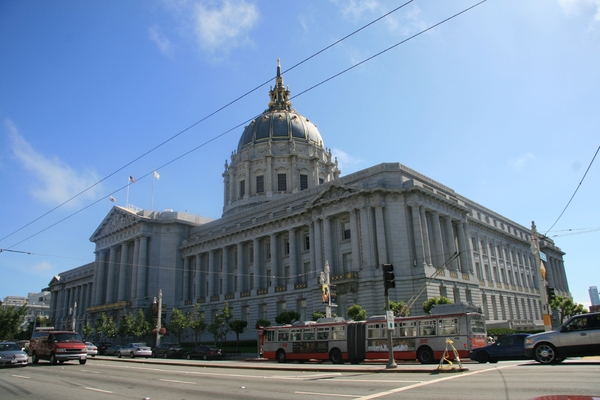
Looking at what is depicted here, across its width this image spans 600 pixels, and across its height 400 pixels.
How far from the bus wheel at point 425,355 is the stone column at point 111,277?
64.9 meters

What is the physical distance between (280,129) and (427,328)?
67.3 m

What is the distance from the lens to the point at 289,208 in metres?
61.2

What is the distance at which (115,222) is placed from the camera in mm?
82562

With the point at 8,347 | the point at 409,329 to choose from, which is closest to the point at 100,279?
the point at 8,347

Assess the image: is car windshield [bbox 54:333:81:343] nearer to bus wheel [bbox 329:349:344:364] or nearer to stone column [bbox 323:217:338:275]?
bus wheel [bbox 329:349:344:364]

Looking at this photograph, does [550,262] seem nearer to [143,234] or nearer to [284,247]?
[284,247]

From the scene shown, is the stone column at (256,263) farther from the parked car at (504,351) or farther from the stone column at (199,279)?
Answer: the parked car at (504,351)

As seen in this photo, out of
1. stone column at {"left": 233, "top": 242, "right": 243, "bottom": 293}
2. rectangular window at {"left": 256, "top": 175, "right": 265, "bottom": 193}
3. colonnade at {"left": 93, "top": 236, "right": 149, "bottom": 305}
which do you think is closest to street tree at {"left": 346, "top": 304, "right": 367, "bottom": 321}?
stone column at {"left": 233, "top": 242, "right": 243, "bottom": 293}

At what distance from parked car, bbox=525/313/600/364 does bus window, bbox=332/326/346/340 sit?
12090mm

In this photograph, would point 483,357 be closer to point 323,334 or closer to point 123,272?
point 323,334

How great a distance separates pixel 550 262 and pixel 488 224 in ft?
104

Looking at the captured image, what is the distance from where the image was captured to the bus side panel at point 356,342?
27.9 meters

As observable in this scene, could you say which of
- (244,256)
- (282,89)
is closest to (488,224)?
(244,256)

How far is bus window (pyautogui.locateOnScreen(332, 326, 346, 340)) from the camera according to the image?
2888cm
